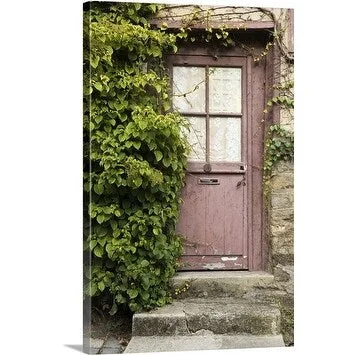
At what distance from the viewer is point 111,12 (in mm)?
3602

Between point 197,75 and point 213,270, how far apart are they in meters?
1.12

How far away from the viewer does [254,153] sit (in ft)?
12.7

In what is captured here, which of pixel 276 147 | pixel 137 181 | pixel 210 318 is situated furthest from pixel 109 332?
pixel 276 147

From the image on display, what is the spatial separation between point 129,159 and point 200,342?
106 cm

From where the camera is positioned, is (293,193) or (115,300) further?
(293,193)

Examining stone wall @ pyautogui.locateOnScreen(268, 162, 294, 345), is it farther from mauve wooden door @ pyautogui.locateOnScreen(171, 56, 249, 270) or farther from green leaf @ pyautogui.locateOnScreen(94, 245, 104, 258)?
green leaf @ pyautogui.locateOnScreen(94, 245, 104, 258)

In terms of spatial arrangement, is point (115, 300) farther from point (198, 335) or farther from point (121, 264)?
point (198, 335)

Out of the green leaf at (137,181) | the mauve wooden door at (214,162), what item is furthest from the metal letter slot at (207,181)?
the green leaf at (137,181)

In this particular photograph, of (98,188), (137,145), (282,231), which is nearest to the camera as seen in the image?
(98,188)

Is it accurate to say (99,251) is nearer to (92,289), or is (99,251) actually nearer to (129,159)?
(92,289)

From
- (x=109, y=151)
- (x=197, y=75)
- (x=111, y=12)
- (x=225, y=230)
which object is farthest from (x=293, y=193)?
(x=111, y=12)

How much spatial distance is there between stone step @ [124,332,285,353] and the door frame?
1.37ft

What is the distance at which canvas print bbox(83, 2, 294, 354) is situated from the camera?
3.51 metres

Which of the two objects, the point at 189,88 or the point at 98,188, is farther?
the point at 189,88
